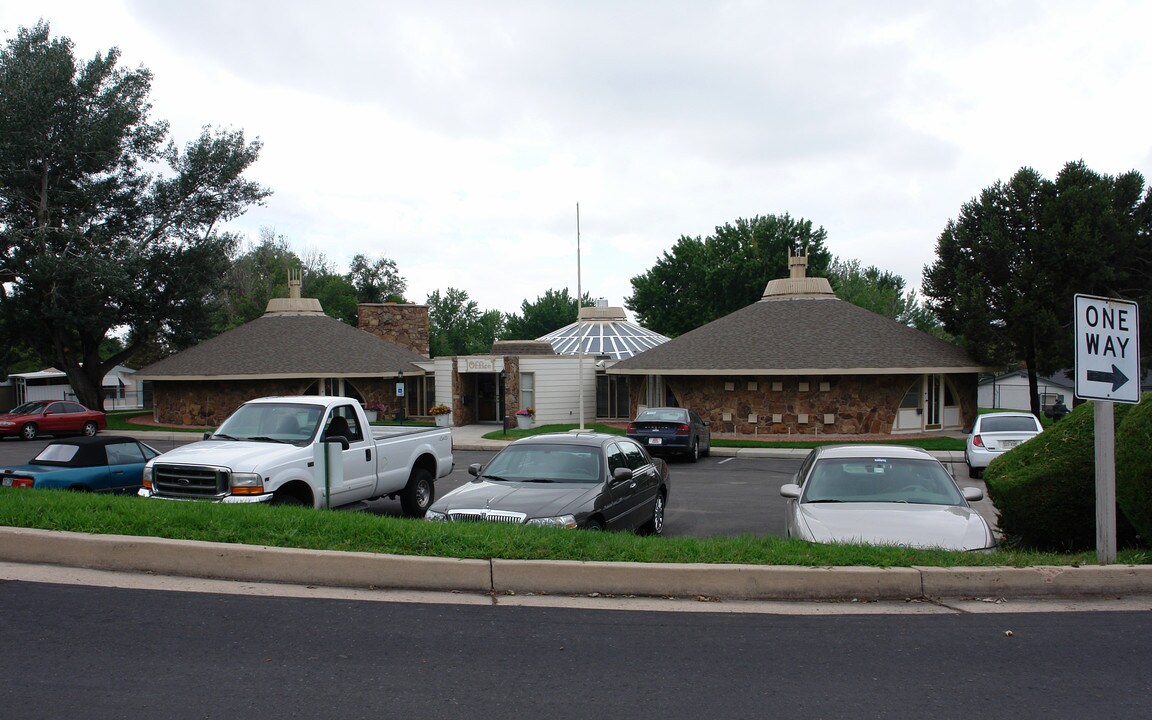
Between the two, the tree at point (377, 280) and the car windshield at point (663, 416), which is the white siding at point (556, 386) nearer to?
the car windshield at point (663, 416)

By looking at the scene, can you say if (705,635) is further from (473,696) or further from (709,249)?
(709,249)

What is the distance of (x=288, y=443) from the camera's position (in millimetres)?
11102

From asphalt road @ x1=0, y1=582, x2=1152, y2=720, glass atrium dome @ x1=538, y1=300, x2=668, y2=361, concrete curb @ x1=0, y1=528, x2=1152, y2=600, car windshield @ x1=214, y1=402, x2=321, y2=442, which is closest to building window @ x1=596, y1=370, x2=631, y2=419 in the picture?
glass atrium dome @ x1=538, y1=300, x2=668, y2=361

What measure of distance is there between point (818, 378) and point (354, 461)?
2151cm

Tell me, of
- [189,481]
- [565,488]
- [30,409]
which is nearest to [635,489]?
[565,488]

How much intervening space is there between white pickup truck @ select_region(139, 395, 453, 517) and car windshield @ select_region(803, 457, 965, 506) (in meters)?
5.69

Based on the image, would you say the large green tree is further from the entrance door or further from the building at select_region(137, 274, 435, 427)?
the building at select_region(137, 274, 435, 427)

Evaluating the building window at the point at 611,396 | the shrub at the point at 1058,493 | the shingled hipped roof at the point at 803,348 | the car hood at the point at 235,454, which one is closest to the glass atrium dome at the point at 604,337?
the building window at the point at 611,396

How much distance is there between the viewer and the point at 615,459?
11.2 meters

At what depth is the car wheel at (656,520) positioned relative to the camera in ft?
38.8

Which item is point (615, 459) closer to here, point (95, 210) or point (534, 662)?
point (534, 662)

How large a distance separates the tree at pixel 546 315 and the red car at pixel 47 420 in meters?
54.7

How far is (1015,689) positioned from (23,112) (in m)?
43.1

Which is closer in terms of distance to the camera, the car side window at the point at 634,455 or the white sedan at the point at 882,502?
the white sedan at the point at 882,502
